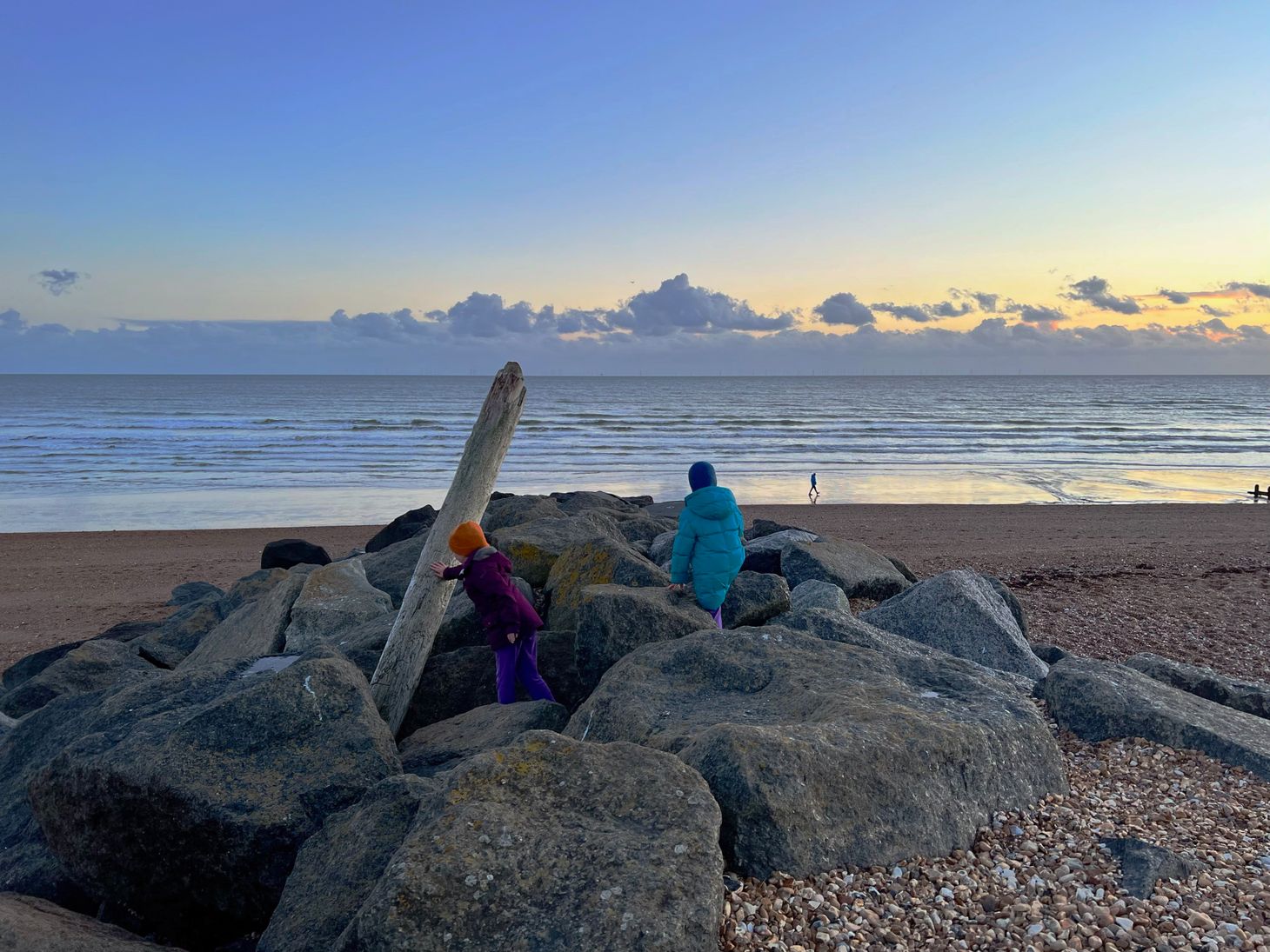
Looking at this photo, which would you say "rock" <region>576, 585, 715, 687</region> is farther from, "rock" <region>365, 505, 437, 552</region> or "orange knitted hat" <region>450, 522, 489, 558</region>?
"rock" <region>365, 505, 437, 552</region>

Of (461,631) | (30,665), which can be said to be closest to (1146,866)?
(461,631)

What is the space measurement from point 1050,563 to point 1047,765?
34.1 feet

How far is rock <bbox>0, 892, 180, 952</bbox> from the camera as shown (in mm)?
3186

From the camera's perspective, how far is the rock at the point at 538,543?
8.31m

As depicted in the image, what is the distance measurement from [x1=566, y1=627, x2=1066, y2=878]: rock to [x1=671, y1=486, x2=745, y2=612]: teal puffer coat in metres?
1.29

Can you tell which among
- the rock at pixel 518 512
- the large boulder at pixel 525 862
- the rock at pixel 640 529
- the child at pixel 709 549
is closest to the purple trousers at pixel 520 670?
the child at pixel 709 549

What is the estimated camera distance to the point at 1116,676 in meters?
5.64

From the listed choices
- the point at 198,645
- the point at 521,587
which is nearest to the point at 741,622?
the point at 521,587

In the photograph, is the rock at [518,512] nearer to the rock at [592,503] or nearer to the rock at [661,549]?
the rock at [661,549]

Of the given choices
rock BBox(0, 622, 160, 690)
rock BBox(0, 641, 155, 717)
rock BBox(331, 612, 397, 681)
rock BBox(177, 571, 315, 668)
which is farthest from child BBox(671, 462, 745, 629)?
rock BBox(0, 622, 160, 690)

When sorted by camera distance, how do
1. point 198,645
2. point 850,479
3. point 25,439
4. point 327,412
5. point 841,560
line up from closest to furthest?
point 198,645 → point 841,560 → point 850,479 → point 25,439 → point 327,412

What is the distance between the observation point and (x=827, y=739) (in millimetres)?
3893

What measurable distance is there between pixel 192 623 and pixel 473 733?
624 centimetres

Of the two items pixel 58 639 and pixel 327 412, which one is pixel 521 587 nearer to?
pixel 58 639
